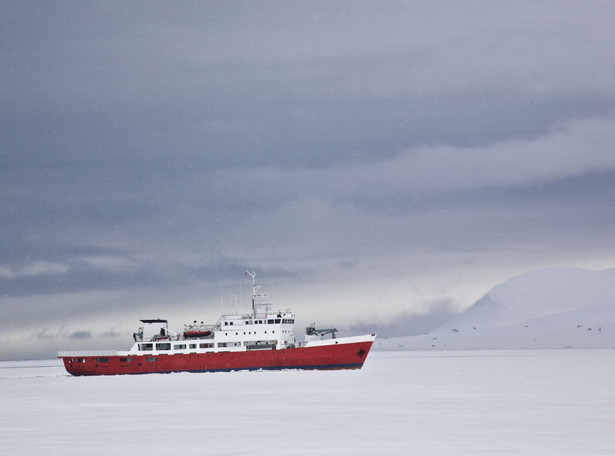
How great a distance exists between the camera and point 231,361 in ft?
327

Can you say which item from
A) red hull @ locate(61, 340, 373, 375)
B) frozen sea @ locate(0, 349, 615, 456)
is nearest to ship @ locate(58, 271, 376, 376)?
red hull @ locate(61, 340, 373, 375)

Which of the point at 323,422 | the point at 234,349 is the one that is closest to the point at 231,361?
the point at 234,349

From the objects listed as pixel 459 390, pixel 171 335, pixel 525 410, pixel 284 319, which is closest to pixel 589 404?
pixel 525 410

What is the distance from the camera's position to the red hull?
96125 mm

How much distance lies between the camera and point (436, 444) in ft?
96.4

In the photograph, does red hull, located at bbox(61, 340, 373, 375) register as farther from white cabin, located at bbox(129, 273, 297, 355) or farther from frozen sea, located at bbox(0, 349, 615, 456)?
frozen sea, located at bbox(0, 349, 615, 456)

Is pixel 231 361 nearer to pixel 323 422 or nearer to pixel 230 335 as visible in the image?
pixel 230 335

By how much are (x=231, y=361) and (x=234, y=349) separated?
1490 millimetres

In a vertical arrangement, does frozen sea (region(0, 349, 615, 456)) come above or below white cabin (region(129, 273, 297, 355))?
below

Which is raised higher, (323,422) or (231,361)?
(231,361)

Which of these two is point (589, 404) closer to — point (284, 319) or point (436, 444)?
point (436, 444)

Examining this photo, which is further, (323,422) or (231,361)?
(231,361)

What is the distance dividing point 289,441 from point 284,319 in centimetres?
6921

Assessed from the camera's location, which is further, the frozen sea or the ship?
the ship
